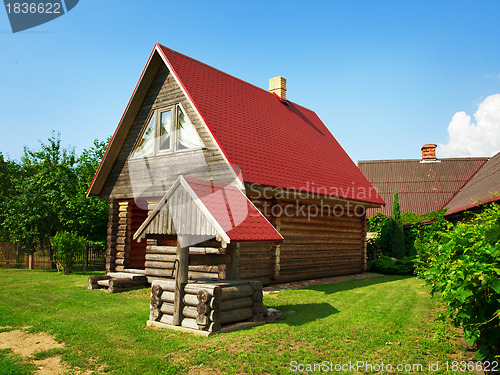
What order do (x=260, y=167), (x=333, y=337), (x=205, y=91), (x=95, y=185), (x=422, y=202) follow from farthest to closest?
1. (x=422, y=202)
2. (x=95, y=185)
3. (x=205, y=91)
4. (x=260, y=167)
5. (x=333, y=337)

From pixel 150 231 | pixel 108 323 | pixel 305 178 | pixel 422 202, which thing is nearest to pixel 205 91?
pixel 305 178

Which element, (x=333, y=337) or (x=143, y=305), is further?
(x=143, y=305)

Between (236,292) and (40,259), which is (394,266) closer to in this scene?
(236,292)

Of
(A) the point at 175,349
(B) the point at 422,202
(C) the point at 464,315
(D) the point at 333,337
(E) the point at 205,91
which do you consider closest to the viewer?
(C) the point at 464,315

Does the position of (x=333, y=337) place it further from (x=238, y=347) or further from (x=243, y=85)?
(x=243, y=85)

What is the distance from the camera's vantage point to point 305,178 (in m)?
14.4

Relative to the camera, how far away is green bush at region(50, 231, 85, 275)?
17859 millimetres

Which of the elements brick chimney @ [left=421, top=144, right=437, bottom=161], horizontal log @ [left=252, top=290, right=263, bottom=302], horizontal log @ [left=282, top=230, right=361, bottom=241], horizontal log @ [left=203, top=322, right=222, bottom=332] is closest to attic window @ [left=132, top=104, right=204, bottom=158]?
horizontal log @ [left=282, top=230, right=361, bottom=241]

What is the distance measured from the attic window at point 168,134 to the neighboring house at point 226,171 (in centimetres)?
4

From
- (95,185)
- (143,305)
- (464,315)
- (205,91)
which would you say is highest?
(205,91)

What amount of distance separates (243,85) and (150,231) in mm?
10721

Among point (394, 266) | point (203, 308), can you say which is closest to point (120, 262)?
point (203, 308)

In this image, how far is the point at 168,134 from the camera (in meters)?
13.9

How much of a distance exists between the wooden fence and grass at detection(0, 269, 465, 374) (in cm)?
1099
